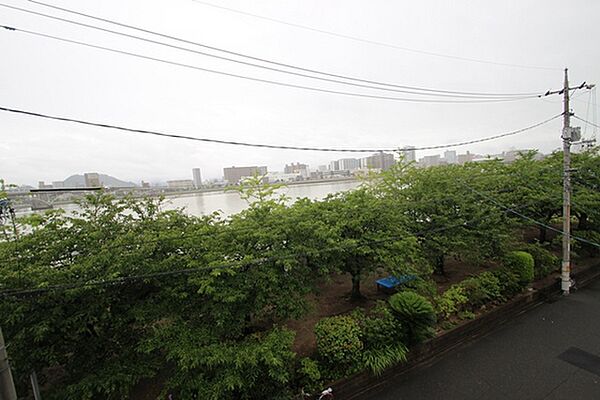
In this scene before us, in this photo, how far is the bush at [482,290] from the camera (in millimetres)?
8055

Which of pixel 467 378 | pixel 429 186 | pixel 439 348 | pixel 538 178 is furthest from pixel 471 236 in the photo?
pixel 538 178

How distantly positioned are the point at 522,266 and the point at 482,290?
224 centimetres

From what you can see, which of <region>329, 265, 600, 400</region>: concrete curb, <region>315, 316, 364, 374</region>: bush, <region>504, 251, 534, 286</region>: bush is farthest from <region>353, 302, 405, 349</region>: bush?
<region>504, 251, 534, 286</region>: bush

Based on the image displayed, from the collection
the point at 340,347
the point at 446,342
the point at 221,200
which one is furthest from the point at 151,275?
the point at 446,342

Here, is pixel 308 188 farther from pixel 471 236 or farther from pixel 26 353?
pixel 26 353

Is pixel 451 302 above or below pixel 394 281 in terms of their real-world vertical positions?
below

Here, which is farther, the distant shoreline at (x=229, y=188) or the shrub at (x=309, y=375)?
the distant shoreline at (x=229, y=188)

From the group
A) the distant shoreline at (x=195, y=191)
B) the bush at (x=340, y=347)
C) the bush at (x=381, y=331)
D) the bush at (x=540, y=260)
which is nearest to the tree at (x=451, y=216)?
the bush at (x=540, y=260)

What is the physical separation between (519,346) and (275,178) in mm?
9172

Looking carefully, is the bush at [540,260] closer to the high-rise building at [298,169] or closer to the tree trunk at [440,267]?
the tree trunk at [440,267]

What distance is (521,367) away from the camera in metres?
6.22

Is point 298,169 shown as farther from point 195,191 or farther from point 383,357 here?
point 383,357

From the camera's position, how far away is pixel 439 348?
694 cm

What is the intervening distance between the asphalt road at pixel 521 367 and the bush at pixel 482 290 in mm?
863
